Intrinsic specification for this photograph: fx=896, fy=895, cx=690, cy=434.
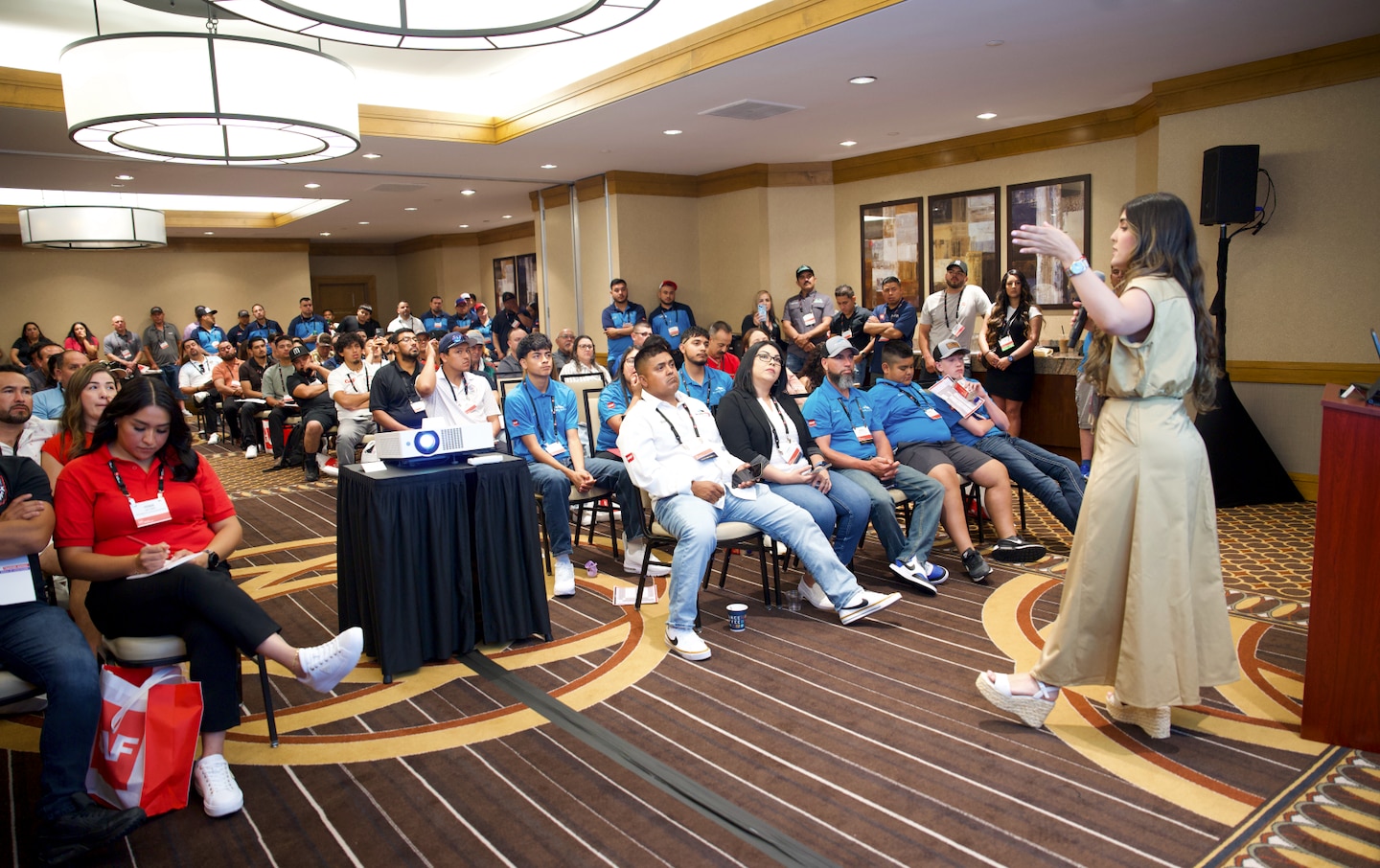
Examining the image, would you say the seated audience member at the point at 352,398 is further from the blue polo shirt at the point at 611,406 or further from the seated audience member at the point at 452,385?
the blue polo shirt at the point at 611,406

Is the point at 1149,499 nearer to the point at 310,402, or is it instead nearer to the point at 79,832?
the point at 79,832

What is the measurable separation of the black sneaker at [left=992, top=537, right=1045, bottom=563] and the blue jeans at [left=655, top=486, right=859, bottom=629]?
47.4 inches

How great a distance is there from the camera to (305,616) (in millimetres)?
4328

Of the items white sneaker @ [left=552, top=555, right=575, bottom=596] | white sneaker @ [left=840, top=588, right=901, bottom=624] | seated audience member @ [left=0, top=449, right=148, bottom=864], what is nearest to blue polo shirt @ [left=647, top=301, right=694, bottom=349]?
white sneaker @ [left=552, top=555, right=575, bottom=596]

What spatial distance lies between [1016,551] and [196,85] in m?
4.79

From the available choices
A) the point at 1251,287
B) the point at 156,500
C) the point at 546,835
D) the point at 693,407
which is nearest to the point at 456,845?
the point at 546,835

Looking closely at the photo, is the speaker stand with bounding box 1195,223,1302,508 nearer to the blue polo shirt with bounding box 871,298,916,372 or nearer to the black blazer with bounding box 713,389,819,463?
the blue polo shirt with bounding box 871,298,916,372

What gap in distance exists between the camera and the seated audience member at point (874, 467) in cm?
439

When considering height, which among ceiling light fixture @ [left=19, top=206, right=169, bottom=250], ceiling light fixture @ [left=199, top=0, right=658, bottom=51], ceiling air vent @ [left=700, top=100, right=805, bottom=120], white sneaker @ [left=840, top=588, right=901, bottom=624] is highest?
ceiling air vent @ [left=700, top=100, right=805, bottom=120]

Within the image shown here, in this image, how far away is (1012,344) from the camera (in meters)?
7.21

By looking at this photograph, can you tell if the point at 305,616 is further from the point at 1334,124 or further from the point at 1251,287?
the point at 1334,124

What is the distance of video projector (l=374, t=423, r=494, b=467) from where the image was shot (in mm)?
3572

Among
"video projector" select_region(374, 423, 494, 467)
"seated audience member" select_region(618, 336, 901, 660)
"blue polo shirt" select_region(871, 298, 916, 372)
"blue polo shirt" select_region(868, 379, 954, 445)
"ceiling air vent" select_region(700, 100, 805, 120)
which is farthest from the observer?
"blue polo shirt" select_region(871, 298, 916, 372)

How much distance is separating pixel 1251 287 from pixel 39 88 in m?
8.98
